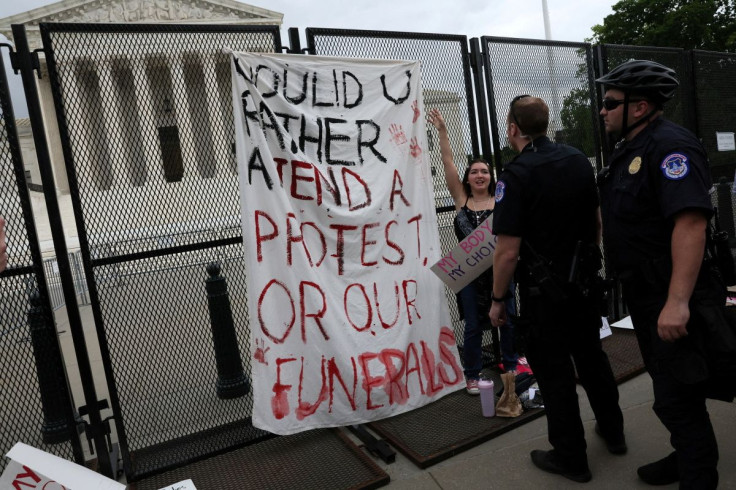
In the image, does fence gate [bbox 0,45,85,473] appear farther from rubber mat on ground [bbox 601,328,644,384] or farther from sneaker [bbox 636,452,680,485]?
rubber mat on ground [bbox 601,328,644,384]

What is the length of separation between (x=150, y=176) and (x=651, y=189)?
105 inches

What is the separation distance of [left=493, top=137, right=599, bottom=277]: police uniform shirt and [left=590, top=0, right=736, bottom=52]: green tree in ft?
93.3

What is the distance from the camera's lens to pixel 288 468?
10.5 feet

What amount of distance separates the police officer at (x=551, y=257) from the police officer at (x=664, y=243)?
23 centimetres

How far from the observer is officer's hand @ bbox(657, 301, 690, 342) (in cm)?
213

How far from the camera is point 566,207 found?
2.68 meters

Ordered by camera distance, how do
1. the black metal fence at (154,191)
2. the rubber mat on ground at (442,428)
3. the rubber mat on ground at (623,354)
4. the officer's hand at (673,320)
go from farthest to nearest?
→ the rubber mat on ground at (623,354)
the rubber mat on ground at (442,428)
the black metal fence at (154,191)
the officer's hand at (673,320)

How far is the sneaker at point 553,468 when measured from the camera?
9.11 feet

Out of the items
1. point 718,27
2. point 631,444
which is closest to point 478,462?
point 631,444

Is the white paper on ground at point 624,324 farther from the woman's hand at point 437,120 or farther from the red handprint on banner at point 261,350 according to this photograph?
the red handprint on banner at point 261,350

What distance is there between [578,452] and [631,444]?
0.56m

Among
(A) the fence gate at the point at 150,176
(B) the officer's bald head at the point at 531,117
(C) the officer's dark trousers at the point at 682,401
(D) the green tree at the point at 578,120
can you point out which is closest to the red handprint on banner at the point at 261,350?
(A) the fence gate at the point at 150,176

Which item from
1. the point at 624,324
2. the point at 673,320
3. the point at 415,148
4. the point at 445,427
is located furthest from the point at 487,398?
the point at 624,324

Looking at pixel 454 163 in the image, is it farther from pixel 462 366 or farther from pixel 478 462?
pixel 478 462
